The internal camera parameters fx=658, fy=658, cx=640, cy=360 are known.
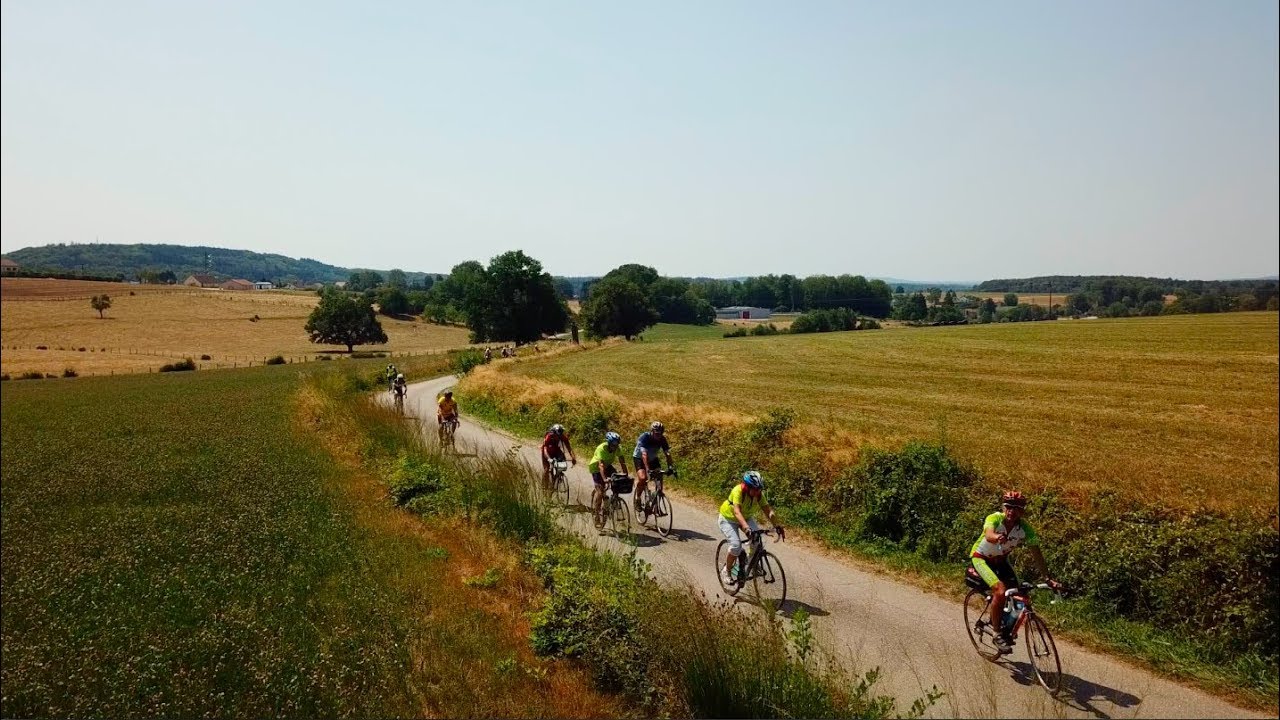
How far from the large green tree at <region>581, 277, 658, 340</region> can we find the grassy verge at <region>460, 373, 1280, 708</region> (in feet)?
201


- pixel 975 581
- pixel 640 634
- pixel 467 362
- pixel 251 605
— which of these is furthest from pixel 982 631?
pixel 467 362

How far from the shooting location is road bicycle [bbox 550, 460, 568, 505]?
17.0m

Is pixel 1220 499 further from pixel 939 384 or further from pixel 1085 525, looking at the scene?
pixel 939 384

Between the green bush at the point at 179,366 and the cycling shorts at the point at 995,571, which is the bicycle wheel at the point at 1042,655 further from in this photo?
the green bush at the point at 179,366

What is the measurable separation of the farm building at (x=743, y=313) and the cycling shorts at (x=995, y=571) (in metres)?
54.3

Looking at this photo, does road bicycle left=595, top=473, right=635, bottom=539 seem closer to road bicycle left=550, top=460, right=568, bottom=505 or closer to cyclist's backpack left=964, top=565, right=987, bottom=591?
road bicycle left=550, top=460, right=568, bottom=505

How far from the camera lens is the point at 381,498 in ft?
63.0

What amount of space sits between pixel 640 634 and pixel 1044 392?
24.5 m

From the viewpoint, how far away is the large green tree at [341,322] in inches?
3688

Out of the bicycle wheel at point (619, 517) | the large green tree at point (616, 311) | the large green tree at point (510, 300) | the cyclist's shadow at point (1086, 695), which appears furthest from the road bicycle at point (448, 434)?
the large green tree at point (616, 311)

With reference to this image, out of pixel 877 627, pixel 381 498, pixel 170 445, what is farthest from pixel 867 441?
pixel 170 445

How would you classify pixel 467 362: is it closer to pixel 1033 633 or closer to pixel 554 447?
pixel 554 447

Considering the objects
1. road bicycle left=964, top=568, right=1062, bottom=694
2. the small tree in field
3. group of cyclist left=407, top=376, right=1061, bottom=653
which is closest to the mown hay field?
group of cyclist left=407, top=376, right=1061, bottom=653

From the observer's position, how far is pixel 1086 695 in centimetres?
799
